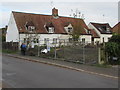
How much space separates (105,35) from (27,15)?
76.1ft

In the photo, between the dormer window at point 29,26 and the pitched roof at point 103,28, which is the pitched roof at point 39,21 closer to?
the dormer window at point 29,26

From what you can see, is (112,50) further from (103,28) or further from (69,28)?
(103,28)

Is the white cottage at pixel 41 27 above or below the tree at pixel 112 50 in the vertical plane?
above

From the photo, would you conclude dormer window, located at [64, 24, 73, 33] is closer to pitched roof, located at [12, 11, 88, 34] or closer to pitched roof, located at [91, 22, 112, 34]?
pitched roof, located at [12, 11, 88, 34]

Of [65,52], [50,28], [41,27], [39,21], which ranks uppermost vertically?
[39,21]

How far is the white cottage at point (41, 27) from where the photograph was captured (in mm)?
37750

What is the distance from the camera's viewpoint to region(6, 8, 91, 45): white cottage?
37.8m

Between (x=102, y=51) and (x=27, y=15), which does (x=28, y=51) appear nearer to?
(x=102, y=51)

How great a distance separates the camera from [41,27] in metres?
40.3

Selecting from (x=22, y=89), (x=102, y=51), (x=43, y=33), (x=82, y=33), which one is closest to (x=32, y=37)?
(x=43, y=33)

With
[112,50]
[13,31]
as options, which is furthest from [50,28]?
[112,50]

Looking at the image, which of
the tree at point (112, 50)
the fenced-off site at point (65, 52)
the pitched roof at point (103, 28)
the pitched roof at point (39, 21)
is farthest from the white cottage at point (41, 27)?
the tree at point (112, 50)

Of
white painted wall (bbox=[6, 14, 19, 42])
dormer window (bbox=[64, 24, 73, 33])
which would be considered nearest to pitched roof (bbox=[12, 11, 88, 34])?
dormer window (bbox=[64, 24, 73, 33])

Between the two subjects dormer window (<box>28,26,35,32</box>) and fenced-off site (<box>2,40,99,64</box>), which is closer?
fenced-off site (<box>2,40,99,64</box>)
